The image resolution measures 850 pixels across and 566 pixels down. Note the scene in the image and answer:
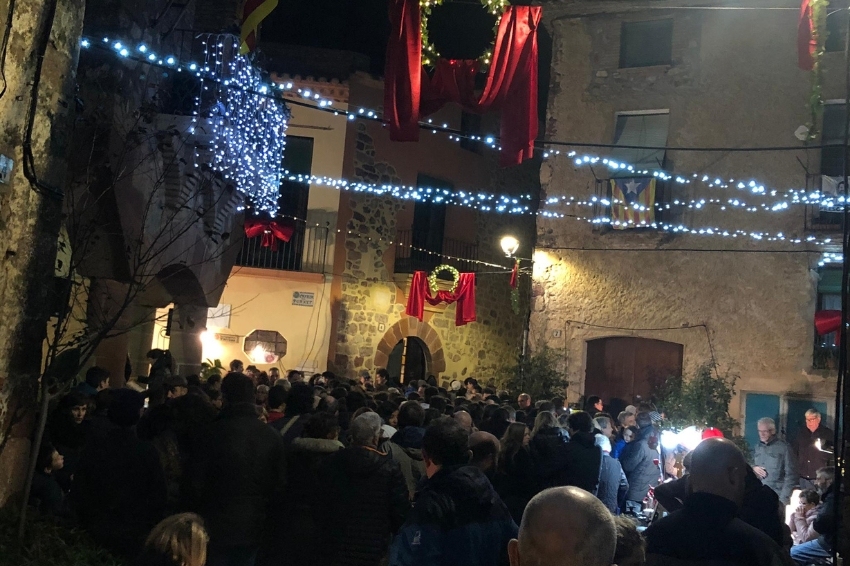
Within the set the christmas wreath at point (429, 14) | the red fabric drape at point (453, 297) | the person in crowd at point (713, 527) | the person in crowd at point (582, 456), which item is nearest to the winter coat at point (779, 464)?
the person in crowd at point (582, 456)

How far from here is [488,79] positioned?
8.45m

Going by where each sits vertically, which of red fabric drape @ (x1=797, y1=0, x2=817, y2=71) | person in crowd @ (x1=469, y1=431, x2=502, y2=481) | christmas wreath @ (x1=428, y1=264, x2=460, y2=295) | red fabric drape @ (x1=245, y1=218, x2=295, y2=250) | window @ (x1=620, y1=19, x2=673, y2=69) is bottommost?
person in crowd @ (x1=469, y1=431, x2=502, y2=481)

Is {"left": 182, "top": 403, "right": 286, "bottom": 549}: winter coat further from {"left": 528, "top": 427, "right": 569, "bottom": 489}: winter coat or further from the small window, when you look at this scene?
the small window

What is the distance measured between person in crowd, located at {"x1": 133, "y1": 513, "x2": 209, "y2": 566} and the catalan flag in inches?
545

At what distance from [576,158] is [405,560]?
14034 millimetres

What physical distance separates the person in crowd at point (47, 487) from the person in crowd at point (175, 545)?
2.53m

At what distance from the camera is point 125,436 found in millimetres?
4727

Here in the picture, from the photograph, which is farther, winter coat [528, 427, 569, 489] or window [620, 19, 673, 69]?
window [620, 19, 673, 69]

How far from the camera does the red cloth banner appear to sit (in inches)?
326

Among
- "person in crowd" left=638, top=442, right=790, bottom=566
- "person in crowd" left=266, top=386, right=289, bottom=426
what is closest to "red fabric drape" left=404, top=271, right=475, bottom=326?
"person in crowd" left=266, top=386, right=289, bottom=426

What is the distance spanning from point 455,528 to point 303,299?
52.5ft

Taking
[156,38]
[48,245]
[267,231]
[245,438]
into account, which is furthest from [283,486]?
[267,231]

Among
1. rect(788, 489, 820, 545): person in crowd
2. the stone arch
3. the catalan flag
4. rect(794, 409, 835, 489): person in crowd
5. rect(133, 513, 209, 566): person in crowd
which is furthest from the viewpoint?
the stone arch

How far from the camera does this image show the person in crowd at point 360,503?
4.67m
